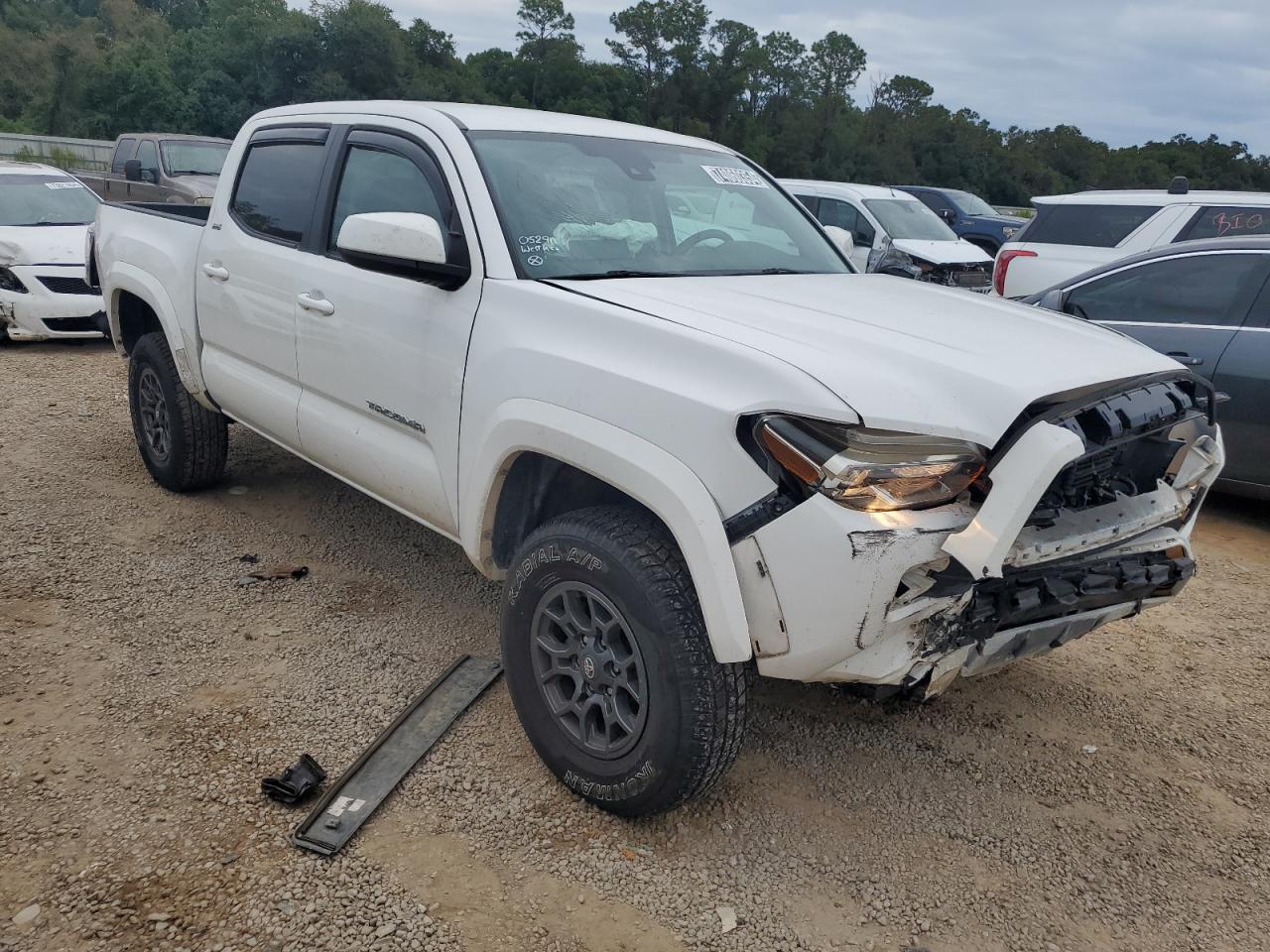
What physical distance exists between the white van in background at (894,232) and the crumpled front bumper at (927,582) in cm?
1041

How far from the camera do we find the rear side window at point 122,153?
13.7 meters

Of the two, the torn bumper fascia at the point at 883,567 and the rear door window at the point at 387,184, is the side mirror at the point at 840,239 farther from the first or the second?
the torn bumper fascia at the point at 883,567

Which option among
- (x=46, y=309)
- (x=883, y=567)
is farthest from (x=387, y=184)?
(x=46, y=309)

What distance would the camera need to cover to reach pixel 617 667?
105 inches

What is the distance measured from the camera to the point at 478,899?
2527 millimetres

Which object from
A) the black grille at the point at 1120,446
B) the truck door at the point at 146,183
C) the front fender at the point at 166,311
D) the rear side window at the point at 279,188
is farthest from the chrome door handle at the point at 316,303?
the truck door at the point at 146,183

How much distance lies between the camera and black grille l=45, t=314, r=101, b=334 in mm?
8938

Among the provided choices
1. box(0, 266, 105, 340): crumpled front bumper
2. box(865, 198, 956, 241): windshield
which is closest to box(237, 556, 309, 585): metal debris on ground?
box(0, 266, 105, 340): crumpled front bumper

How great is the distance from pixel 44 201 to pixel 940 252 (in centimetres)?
1052

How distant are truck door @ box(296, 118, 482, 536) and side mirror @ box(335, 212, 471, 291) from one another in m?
0.07

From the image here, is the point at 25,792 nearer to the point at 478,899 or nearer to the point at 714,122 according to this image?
the point at 478,899

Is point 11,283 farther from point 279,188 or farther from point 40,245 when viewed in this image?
point 279,188

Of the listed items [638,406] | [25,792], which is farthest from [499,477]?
[25,792]

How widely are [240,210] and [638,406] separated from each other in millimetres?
2754
